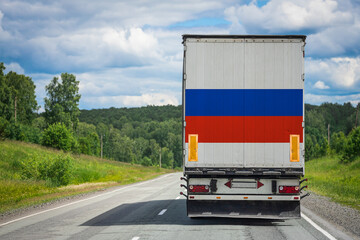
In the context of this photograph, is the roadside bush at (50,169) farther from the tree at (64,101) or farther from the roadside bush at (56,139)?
the tree at (64,101)

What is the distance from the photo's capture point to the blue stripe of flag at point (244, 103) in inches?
436

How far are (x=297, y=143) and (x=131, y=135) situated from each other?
185988mm

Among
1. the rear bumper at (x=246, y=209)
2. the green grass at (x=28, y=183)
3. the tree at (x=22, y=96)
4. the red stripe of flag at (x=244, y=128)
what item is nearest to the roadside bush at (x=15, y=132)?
the green grass at (x=28, y=183)

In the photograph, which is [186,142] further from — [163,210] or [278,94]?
[163,210]

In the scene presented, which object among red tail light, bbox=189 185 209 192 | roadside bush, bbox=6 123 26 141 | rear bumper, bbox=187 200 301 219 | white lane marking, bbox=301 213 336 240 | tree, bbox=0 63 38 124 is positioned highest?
tree, bbox=0 63 38 124

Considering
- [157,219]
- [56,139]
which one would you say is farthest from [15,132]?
[157,219]

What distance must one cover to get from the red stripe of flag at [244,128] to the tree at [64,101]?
79667 millimetres

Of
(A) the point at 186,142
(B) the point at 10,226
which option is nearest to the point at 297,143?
(A) the point at 186,142

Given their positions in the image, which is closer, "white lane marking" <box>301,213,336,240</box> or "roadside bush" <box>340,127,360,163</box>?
"white lane marking" <box>301,213,336,240</box>

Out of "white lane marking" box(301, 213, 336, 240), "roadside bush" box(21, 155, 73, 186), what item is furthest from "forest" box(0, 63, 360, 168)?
"white lane marking" box(301, 213, 336, 240)

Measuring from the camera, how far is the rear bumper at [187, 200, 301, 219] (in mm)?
11164

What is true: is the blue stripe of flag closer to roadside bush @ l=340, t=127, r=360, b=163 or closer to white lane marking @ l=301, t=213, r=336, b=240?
white lane marking @ l=301, t=213, r=336, b=240

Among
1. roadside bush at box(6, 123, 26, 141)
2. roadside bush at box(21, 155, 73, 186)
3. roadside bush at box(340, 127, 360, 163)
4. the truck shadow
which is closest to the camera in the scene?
the truck shadow

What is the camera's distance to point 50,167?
34094 millimetres
